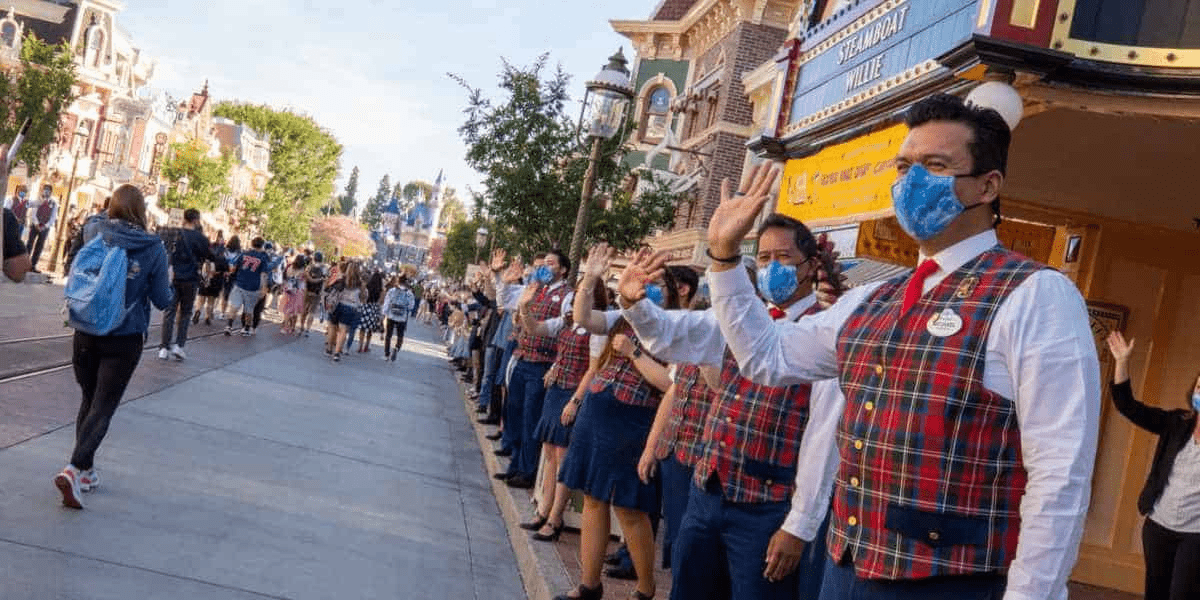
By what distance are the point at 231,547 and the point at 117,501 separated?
957 millimetres

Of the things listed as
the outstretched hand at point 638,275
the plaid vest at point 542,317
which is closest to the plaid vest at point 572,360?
the plaid vest at point 542,317

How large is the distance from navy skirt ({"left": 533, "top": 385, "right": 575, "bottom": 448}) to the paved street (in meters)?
0.84

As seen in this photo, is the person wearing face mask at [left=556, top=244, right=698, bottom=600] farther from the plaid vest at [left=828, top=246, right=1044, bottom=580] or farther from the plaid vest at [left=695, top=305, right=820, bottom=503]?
the plaid vest at [left=828, top=246, right=1044, bottom=580]

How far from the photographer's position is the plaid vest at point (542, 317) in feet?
34.7

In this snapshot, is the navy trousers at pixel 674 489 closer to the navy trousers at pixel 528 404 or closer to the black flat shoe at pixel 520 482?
the navy trousers at pixel 528 404

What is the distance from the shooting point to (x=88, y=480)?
24.7ft

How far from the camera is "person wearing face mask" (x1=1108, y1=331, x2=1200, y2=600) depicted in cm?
665

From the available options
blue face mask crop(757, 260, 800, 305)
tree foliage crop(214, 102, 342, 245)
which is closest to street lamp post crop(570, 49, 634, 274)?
blue face mask crop(757, 260, 800, 305)

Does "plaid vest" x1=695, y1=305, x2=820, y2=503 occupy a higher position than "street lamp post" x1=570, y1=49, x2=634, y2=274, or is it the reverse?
"street lamp post" x1=570, y1=49, x2=634, y2=274

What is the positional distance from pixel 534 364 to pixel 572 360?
5.15 ft

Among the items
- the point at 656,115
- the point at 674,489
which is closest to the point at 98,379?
the point at 674,489

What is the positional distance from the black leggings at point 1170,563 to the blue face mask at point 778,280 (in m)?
3.16

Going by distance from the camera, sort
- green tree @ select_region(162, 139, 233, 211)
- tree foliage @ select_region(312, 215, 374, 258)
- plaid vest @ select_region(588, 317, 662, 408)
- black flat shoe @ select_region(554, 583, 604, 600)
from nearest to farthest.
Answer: black flat shoe @ select_region(554, 583, 604, 600), plaid vest @ select_region(588, 317, 662, 408), green tree @ select_region(162, 139, 233, 211), tree foliage @ select_region(312, 215, 374, 258)

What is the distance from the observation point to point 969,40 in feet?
25.0
